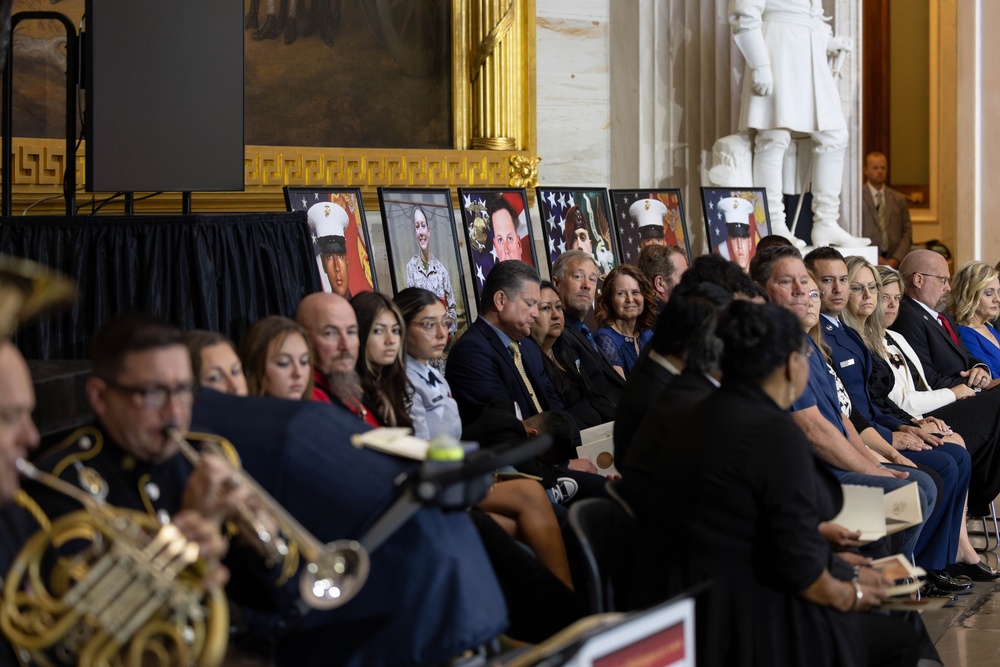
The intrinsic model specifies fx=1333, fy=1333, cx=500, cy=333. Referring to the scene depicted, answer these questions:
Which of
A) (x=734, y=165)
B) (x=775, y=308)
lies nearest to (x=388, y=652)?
(x=775, y=308)

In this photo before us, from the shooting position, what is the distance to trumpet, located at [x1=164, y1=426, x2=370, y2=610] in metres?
2.54

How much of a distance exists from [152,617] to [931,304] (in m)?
6.36

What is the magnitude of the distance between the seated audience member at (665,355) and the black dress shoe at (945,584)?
2469 mm

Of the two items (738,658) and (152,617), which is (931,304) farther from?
(152,617)

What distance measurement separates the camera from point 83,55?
5.50 m

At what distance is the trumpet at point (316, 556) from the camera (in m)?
2.54

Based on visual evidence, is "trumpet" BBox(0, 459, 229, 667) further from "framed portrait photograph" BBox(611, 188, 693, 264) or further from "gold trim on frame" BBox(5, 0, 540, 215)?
"framed portrait photograph" BBox(611, 188, 693, 264)

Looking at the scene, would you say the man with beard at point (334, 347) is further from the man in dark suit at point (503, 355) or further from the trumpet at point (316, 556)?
the trumpet at point (316, 556)

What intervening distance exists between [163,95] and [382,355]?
150 cm

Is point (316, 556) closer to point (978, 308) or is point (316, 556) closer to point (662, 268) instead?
point (662, 268)

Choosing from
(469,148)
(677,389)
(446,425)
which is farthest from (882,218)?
(677,389)

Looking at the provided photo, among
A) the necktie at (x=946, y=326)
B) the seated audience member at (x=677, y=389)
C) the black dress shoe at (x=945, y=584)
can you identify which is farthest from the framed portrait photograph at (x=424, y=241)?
the seated audience member at (x=677, y=389)

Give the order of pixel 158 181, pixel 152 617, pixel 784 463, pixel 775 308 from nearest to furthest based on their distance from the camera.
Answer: pixel 152 617 < pixel 784 463 < pixel 775 308 < pixel 158 181

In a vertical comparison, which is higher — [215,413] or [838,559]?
[215,413]
